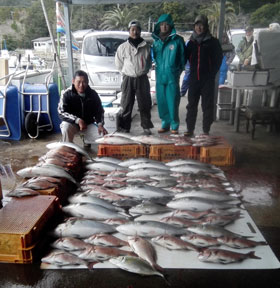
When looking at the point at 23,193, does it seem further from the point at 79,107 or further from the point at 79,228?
the point at 79,107

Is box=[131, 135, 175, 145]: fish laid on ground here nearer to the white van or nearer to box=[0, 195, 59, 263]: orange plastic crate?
box=[0, 195, 59, 263]: orange plastic crate

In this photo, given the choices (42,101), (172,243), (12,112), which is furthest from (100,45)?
(172,243)

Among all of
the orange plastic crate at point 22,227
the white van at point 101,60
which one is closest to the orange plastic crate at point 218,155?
the orange plastic crate at point 22,227

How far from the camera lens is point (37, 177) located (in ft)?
11.5

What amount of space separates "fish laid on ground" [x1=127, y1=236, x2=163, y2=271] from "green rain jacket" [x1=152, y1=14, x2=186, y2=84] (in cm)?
401

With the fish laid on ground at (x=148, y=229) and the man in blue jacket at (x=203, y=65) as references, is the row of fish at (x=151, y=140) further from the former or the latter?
the fish laid on ground at (x=148, y=229)

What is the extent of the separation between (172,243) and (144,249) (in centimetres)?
28

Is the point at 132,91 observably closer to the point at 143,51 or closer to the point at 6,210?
the point at 143,51

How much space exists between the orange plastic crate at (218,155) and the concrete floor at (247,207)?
145mm

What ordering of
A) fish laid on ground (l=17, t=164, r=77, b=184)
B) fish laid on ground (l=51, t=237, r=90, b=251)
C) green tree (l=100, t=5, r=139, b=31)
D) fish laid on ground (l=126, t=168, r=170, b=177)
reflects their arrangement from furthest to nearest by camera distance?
green tree (l=100, t=5, r=139, b=31) → fish laid on ground (l=126, t=168, r=170, b=177) → fish laid on ground (l=17, t=164, r=77, b=184) → fish laid on ground (l=51, t=237, r=90, b=251)

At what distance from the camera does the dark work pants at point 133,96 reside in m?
6.00

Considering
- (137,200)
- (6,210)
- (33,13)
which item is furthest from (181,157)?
(33,13)

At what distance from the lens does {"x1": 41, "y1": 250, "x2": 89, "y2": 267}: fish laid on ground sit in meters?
2.51

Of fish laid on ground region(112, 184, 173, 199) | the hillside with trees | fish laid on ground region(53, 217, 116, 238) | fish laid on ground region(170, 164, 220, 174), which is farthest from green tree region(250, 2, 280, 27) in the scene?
fish laid on ground region(53, 217, 116, 238)
